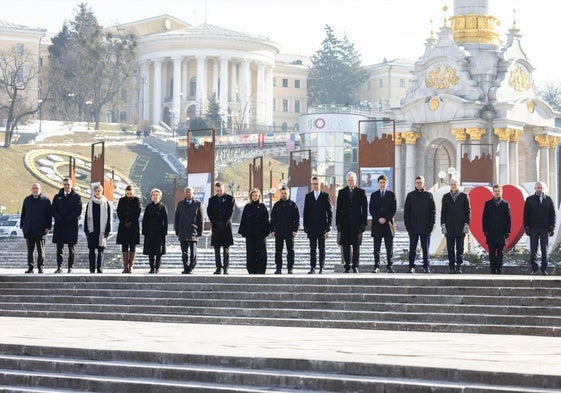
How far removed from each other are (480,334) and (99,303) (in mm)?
6494

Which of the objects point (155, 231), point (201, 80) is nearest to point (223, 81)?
point (201, 80)

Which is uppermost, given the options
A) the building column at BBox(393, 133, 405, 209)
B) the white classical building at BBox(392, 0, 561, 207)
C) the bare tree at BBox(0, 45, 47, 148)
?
the bare tree at BBox(0, 45, 47, 148)

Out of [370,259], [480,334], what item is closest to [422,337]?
[480,334]

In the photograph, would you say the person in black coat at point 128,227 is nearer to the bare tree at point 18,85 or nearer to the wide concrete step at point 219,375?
the wide concrete step at point 219,375

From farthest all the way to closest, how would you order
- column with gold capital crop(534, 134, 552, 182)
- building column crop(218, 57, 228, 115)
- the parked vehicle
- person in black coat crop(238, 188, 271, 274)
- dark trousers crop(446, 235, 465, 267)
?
building column crop(218, 57, 228, 115) < the parked vehicle < column with gold capital crop(534, 134, 552, 182) < dark trousers crop(446, 235, 465, 267) < person in black coat crop(238, 188, 271, 274)

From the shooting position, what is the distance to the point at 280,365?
12.7 m

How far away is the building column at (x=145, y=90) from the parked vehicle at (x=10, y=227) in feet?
232

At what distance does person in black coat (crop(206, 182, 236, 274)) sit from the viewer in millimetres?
22703

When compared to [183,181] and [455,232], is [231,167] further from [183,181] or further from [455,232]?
[455,232]

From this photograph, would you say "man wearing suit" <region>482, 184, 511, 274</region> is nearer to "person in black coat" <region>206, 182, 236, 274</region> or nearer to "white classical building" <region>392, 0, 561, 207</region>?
"person in black coat" <region>206, 182, 236, 274</region>

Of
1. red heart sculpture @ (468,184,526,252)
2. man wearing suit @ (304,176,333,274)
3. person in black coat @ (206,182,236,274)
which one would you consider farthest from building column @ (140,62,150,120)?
Answer: man wearing suit @ (304,176,333,274)

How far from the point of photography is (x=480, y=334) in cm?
1573

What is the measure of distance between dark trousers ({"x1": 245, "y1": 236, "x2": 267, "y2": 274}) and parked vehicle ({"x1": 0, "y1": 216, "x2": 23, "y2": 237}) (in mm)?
30056

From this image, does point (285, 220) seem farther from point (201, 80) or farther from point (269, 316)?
point (201, 80)
